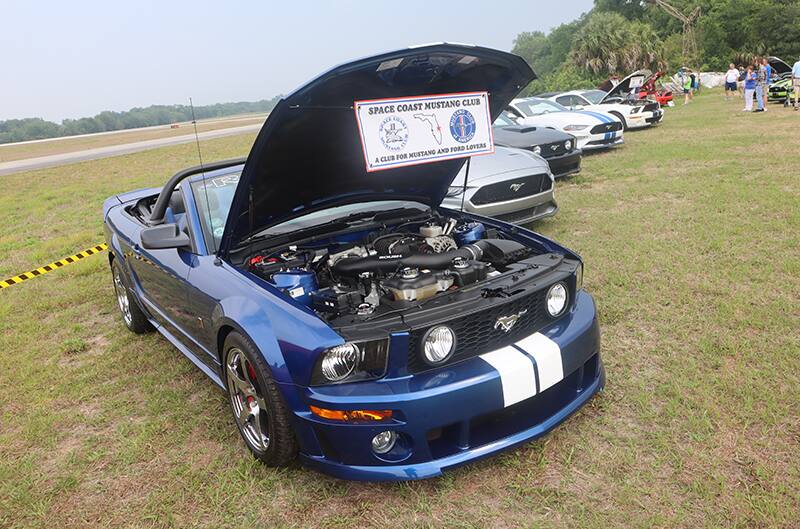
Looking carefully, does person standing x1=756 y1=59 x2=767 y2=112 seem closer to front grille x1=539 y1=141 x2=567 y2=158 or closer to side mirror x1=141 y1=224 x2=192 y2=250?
front grille x1=539 y1=141 x2=567 y2=158

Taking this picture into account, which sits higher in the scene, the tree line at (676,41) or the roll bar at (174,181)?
the tree line at (676,41)

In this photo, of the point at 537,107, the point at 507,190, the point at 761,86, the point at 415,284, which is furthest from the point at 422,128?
the point at 761,86

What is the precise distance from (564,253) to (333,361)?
56.1 inches

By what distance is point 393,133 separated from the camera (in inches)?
112

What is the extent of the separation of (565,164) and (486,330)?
247 inches

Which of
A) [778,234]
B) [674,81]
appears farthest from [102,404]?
[674,81]

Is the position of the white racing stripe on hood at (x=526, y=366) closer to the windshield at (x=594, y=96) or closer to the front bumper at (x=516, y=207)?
the front bumper at (x=516, y=207)

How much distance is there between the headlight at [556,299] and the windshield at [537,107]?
9.39 m

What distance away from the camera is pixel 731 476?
2.27 m

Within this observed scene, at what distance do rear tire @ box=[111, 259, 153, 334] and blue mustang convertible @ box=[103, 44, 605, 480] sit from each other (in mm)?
577

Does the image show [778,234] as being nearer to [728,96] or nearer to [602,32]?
[728,96]

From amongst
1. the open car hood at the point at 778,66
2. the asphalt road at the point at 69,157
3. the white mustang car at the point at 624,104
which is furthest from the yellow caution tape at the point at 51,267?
the open car hood at the point at 778,66

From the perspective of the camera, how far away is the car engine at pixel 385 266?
2586 mm

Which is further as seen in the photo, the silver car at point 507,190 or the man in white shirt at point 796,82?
the man in white shirt at point 796,82
